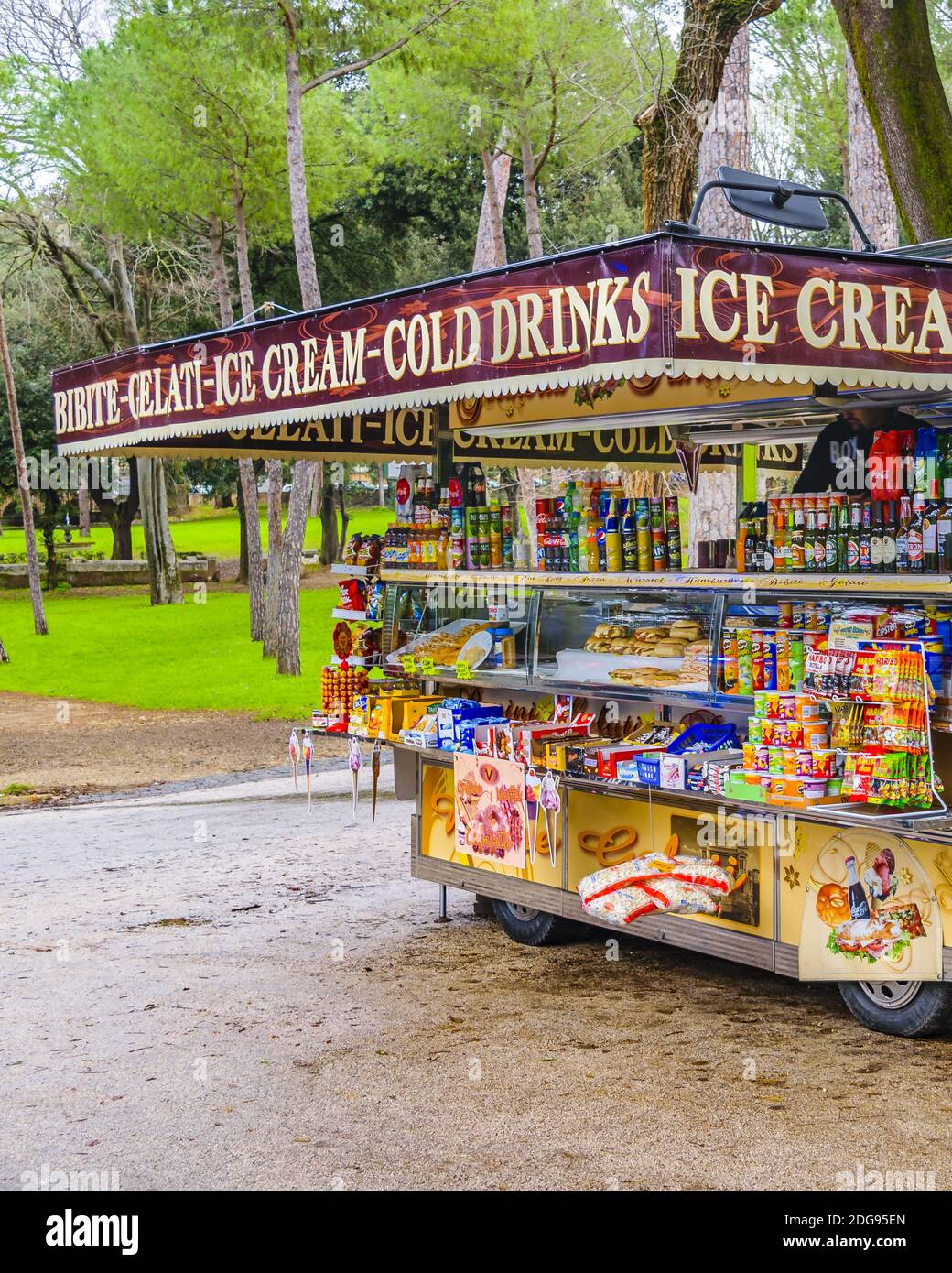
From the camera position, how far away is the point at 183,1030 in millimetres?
6223

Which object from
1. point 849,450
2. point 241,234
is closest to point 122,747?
point 241,234

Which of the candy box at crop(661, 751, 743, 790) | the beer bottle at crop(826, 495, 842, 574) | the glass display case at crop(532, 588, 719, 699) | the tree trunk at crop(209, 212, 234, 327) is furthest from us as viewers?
the tree trunk at crop(209, 212, 234, 327)

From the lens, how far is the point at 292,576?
867 inches

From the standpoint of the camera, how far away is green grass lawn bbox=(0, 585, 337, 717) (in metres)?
21.1

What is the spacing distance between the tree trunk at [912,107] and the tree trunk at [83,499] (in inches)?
1201

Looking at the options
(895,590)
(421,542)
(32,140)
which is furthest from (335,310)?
(32,140)

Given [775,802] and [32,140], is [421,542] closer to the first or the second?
[775,802]

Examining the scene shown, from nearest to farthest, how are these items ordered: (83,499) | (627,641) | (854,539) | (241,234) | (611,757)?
(854,539) < (611,757) < (627,641) < (241,234) < (83,499)

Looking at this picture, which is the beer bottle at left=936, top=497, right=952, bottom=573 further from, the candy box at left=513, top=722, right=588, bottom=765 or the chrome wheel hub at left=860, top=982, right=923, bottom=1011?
the candy box at left=513, top=722, right=588, bottom=765

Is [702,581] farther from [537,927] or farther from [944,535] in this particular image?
[537,927]

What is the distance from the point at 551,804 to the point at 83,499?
155 ft

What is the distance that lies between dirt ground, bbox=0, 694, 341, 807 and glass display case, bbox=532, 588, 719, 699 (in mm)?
8243

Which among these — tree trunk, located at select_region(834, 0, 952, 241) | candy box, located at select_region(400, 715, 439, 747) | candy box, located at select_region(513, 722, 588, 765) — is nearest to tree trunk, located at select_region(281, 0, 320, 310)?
tree trunk, located at select_region(834, 0, 952, 241)
